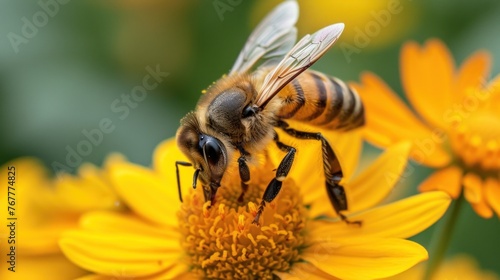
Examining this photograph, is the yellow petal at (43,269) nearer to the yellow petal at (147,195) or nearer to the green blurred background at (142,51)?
the yellow petal at (147,195)

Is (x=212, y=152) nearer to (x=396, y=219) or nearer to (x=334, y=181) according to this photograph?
(x=334, y=181)

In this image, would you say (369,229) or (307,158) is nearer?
(369,229)

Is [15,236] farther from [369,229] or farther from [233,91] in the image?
[369,229]

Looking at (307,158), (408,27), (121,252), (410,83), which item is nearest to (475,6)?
(408,27)

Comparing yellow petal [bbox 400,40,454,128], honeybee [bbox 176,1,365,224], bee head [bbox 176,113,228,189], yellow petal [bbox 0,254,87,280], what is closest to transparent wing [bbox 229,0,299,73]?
honeybee [bbox 176,1,365,224]

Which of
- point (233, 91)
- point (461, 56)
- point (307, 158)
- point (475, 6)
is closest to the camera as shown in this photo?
point (233, 91)

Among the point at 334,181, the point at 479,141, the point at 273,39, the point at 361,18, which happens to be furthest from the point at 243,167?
the point at 361,18
